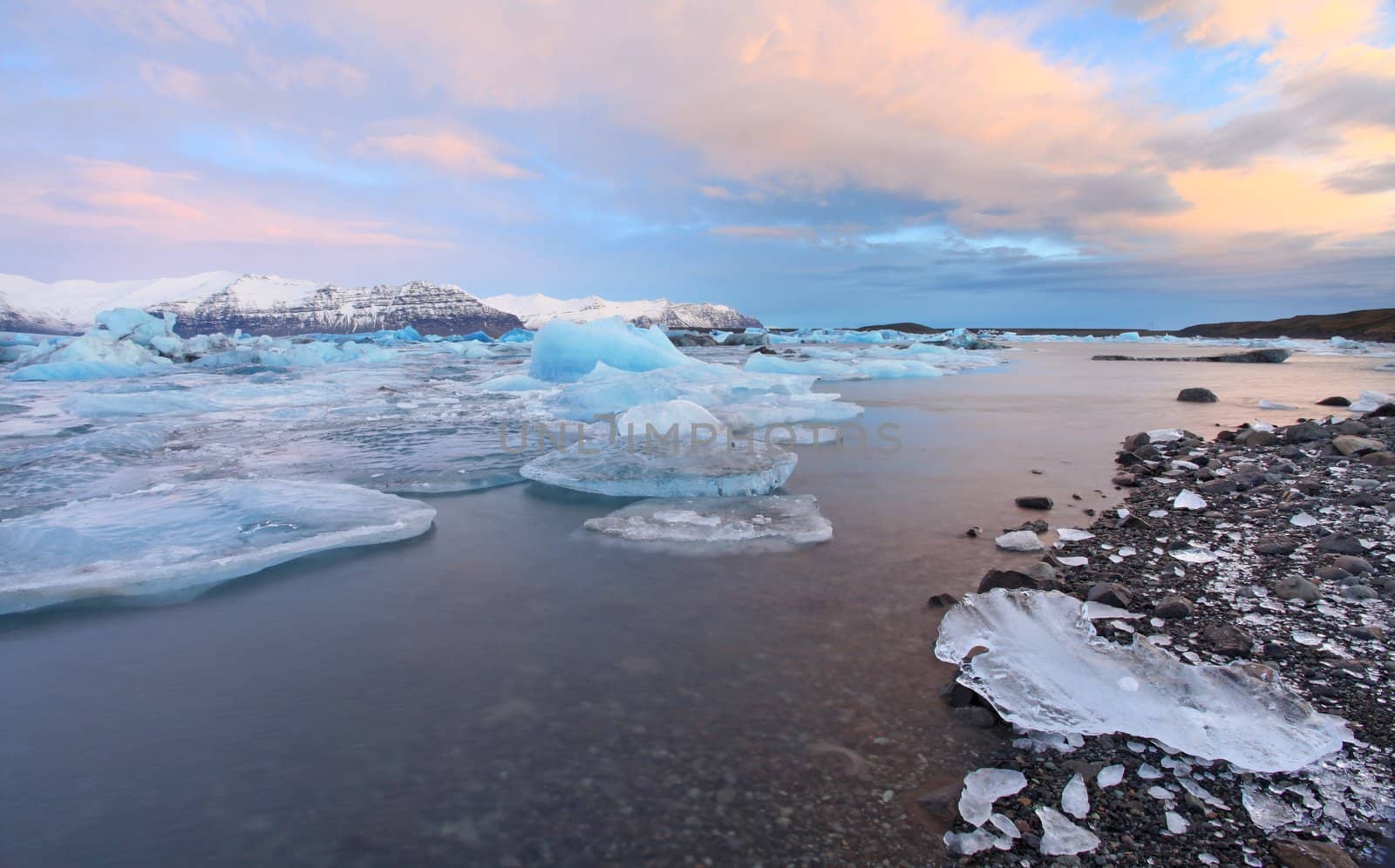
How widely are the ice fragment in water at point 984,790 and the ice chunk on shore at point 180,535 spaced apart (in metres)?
3.47

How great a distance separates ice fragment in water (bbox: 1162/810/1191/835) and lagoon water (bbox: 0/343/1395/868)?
47 cm

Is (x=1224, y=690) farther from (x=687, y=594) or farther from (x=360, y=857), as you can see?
(x=360, y=857)

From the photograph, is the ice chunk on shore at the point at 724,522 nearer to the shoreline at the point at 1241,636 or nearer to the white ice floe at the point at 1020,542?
the white ice floe at the point at 1020,542

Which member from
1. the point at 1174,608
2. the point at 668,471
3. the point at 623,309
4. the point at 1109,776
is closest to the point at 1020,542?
the point at 1174,608

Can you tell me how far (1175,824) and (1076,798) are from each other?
0.22 metres

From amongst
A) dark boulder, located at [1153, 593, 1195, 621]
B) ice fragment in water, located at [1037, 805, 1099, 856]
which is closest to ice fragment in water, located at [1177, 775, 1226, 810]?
ice fragment in water, located at [1037, 805, 1099, 856]

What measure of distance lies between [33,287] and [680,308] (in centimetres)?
11627

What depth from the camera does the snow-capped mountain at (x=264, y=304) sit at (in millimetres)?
96688

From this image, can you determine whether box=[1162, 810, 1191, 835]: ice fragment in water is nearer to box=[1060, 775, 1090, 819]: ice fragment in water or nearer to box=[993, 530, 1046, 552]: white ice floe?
box=[1060, 775, 1090, 819]: ice fragment in water

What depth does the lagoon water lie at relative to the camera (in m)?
1.70

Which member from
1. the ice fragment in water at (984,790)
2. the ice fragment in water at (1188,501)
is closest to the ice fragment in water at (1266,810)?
the ice fragment in water at (984,790)

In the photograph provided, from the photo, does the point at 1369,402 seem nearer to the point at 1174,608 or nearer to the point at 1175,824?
the point at 1174,608

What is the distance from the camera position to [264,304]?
10519cm

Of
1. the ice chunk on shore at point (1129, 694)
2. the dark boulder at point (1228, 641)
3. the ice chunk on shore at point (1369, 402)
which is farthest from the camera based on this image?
the ice chunk on shore at point (1369, 402)
